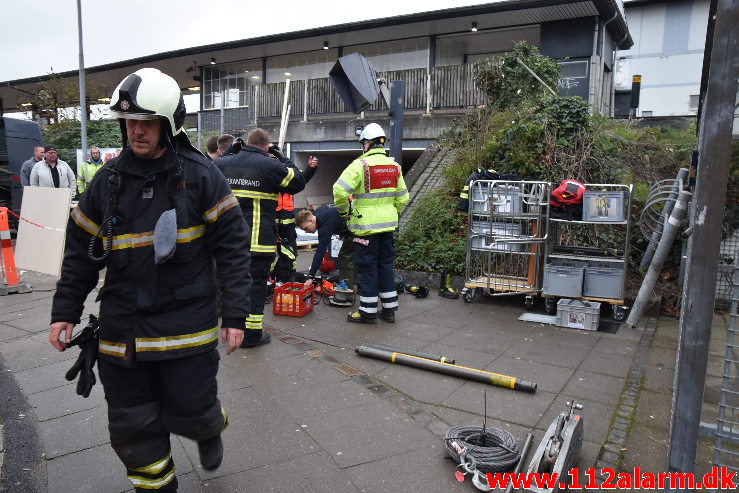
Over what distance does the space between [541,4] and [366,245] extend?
12.2 m

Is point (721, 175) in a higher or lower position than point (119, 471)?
higher

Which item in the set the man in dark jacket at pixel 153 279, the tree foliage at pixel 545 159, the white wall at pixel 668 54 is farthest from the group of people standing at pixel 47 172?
the white wall at pixel 668 54

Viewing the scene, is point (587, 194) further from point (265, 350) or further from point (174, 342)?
point (174, 342)

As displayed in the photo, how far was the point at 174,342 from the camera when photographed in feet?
8.18

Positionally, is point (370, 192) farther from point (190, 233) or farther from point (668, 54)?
point (668, 54)

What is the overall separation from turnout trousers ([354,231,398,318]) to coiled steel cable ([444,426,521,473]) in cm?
284

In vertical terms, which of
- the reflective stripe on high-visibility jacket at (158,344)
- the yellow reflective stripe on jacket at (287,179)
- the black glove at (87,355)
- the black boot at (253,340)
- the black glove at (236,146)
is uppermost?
the black glove at (236,146)

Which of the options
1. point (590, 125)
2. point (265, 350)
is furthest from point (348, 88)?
point (265, 350)

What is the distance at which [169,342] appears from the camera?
2486 mm

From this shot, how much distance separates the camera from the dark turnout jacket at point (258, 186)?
511cm

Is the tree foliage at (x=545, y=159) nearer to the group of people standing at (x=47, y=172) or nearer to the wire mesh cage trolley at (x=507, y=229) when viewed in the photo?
the wire mesh cage trolley at (x=507, y=229)

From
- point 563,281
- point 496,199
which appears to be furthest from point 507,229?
point 563,281

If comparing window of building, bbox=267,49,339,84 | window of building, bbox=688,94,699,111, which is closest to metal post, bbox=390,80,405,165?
window of building, bbox=267,49,339,84

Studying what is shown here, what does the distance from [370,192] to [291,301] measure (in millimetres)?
1592
